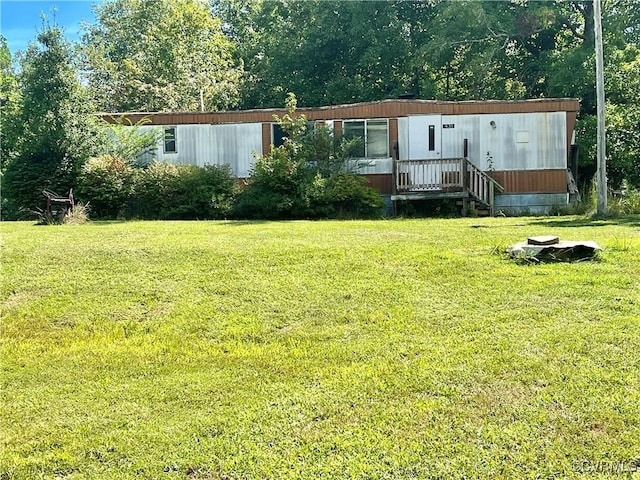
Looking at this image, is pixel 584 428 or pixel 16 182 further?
pixel 16 182

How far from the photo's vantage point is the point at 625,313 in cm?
496

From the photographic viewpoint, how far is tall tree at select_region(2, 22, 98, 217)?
14.4m

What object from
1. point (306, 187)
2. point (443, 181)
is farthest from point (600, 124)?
point (306, 187)

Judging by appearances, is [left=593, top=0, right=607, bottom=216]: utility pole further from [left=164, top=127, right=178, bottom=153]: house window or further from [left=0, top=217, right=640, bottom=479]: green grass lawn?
[left=164, top=127, right=178, bottom=153]: house window

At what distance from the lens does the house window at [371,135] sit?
15.3 meters

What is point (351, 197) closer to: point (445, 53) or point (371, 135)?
point (371, 135)

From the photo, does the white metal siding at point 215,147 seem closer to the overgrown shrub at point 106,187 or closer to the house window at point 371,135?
the overgrown shrub at point 106,187

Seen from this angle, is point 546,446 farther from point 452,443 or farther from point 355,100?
point 355,100

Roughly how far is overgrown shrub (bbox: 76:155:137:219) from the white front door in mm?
6896

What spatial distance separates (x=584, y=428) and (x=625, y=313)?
202 centimetres

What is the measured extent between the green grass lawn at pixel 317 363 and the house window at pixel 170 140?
28.7 feet

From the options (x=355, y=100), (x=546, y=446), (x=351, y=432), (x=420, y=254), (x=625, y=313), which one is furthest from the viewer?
(x=355, y=100)

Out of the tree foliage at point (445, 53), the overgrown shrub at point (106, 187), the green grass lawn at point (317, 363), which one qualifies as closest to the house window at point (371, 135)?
the overgrown shrub at point (106, 187)

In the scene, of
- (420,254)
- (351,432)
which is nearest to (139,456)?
(351,432)
